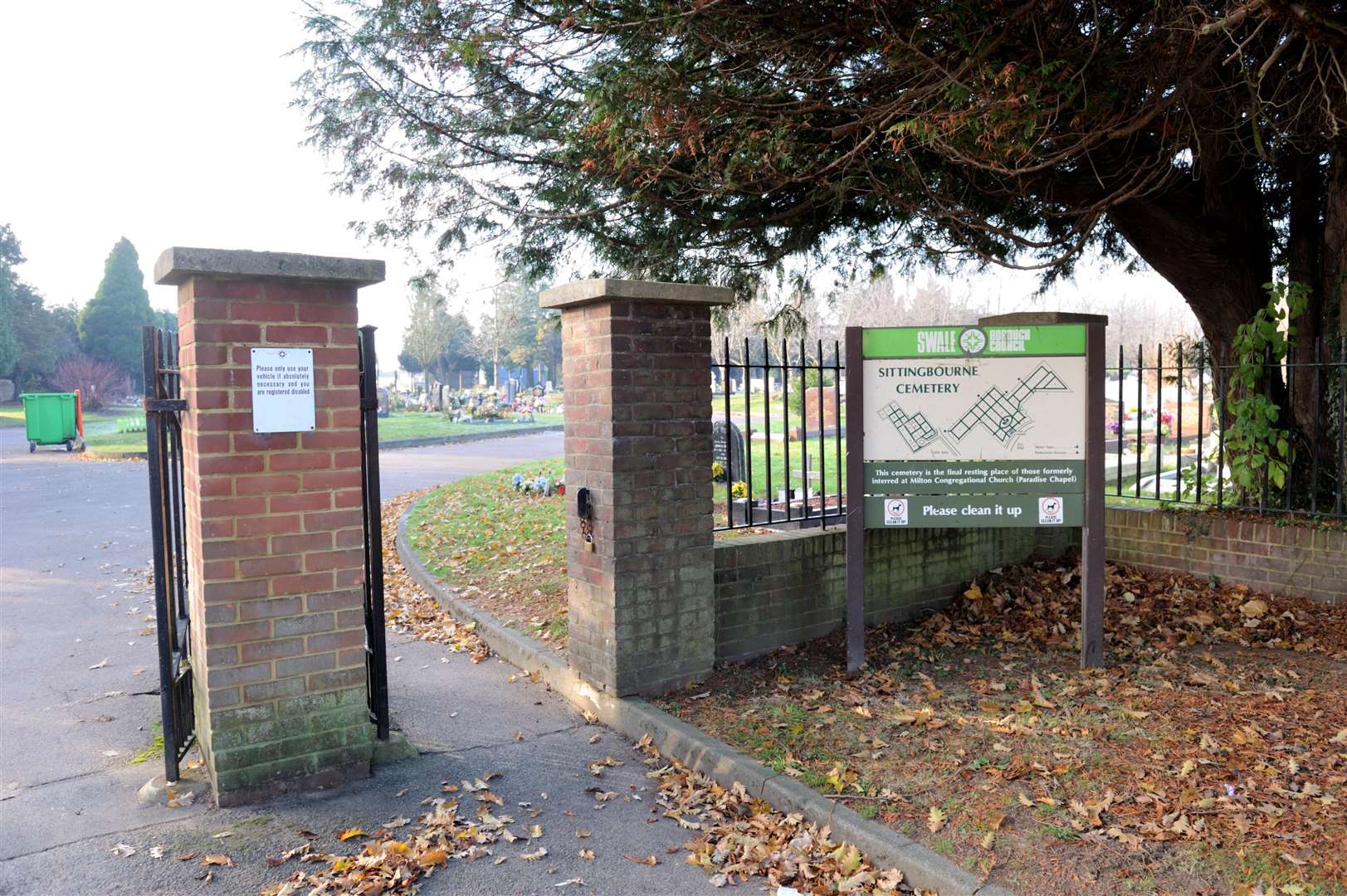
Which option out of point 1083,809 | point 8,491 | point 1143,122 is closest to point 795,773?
point 1083,809

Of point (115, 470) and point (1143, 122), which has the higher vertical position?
point (1143, 122)

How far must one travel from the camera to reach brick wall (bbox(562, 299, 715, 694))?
488 cm

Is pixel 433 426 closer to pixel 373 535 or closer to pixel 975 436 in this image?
pixel 975 436

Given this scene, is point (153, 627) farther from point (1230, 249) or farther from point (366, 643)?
point (1230, 249)

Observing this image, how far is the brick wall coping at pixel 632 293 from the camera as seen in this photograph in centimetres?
473

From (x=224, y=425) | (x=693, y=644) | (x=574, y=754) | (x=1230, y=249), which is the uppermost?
(x=1230, y=249)

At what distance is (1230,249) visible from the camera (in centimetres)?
744

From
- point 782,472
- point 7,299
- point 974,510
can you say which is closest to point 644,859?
point 974,510

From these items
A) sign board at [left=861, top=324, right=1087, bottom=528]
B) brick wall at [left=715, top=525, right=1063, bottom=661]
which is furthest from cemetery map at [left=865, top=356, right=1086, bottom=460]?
brick wall at [left=715, top=525, right=1063, bottom=661]

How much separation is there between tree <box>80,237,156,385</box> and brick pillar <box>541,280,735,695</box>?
177 ft

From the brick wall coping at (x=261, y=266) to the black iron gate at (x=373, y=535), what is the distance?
1.41 ft

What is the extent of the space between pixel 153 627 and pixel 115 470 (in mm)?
13976

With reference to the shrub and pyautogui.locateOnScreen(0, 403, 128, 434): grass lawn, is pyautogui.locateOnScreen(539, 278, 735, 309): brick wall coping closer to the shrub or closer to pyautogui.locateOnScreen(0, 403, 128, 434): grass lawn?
pyautogui.locateOnScreen(0, 403, 128, 434): grass lawn

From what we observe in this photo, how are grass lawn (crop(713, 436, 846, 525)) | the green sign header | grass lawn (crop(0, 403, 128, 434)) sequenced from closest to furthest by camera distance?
the green sign header < grass lawn (crop(713, 436, 846, 525)) < grass lawn (crop(0, 403, 128, 434))
